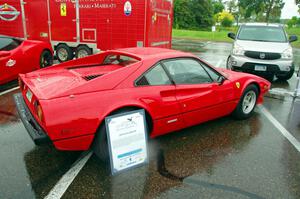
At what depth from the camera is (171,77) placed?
3732mm

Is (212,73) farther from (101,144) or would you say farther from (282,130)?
(101,144)

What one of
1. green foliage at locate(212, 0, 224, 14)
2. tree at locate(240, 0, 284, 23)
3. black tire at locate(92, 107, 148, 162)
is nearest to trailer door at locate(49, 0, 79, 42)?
black tire at locate(92, 107, 148, 162)

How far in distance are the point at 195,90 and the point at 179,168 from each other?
120 cm

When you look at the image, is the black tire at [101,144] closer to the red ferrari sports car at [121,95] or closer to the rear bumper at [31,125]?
the red ferrari sports car at [121,95]

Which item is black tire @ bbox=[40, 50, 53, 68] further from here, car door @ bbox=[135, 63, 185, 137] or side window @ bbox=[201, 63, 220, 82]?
side window @ bbox=[201, 63, 220, 82]

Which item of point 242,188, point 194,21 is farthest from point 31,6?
point 194,21

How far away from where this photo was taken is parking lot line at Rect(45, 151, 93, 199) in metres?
2.73

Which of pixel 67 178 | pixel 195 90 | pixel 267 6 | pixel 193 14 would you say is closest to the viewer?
pixel 67 178

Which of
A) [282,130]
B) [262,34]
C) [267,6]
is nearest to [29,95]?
[282,130]

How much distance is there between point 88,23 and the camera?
361 inches

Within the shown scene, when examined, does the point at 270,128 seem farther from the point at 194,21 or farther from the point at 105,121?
the point at 194,21

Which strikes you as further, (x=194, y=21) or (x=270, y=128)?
(x=194, y=21)

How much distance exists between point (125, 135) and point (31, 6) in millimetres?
8967

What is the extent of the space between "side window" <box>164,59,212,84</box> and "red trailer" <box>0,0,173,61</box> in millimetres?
4484
